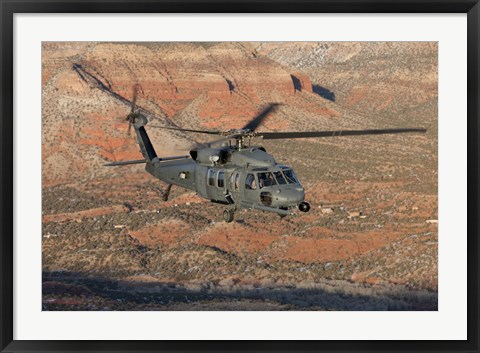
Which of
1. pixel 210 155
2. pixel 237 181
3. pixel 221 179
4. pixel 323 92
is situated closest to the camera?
pixel 237 181

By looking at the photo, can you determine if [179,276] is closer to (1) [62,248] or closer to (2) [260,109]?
(1) [62,248]

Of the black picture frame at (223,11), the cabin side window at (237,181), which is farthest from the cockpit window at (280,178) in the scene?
the black picture frame at (223,11)

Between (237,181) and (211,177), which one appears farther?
(211,177)

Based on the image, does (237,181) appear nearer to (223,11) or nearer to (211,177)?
(211,177)

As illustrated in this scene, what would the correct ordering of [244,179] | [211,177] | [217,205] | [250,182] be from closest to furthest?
1. [250,182]
2. [244,179]
3. [211,177]
4. [217,205]

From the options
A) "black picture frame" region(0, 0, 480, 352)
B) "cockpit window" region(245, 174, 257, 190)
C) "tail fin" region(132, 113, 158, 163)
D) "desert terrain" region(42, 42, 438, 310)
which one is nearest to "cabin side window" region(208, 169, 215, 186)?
"desert terrain" region(42, 42, 438, 310)

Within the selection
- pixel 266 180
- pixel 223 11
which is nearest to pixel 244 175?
pixel 266 180

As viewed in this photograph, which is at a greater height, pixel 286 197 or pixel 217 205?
pixel 286 197
